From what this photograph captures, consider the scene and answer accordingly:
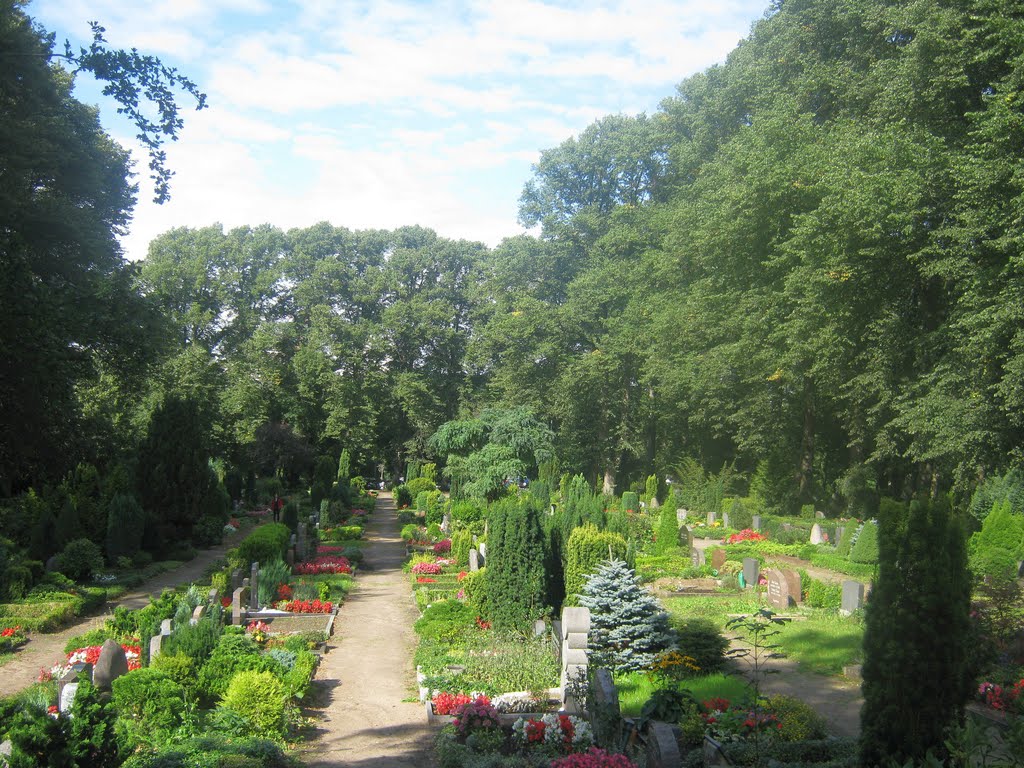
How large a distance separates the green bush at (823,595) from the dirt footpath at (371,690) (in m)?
8.47

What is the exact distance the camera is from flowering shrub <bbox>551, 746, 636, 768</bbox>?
7336 mm

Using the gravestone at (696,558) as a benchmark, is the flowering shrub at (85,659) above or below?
below

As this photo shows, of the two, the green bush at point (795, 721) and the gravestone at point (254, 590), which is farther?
the gravestone at point (254, 590)

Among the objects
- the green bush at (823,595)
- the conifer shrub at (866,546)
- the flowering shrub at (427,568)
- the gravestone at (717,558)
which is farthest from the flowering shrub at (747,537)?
the flowering shrub at (427,568)

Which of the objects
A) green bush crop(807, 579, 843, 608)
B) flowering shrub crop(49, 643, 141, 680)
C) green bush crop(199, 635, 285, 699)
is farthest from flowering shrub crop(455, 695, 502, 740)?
green bush crop(807, 579, 843, 608)

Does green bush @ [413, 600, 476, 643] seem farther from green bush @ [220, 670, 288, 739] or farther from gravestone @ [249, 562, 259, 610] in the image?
green bush @ [220, 670, 288, 739]

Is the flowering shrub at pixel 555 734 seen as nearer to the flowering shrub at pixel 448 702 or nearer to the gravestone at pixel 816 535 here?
the flowering shrub at pixel 448 702

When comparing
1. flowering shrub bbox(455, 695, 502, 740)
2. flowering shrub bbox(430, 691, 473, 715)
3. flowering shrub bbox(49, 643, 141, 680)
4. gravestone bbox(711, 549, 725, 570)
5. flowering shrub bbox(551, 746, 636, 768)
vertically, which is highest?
flowering shrub bbox(551, 746, 636, 768)

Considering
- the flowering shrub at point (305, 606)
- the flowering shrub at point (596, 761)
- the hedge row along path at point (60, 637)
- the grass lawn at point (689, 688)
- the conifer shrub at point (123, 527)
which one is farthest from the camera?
the conifer shrub at point (123, 527)

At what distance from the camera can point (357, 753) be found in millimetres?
9633

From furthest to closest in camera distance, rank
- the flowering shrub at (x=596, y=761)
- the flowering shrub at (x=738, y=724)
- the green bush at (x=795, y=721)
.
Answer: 1. the green bush at (x=795, y=721)
2. the flowering shrub at (x=738, y=724)
3. the flowering shrub at (x=596, y=761)

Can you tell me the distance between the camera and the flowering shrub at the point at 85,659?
37.4 ft

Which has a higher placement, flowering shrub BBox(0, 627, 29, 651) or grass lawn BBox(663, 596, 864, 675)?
grass lawn BBox(663, 596, 864, 675)

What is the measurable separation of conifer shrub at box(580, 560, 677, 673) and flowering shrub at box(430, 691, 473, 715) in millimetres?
1995
